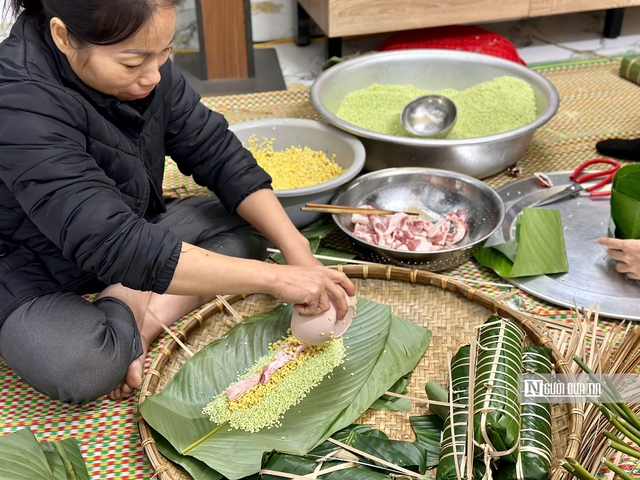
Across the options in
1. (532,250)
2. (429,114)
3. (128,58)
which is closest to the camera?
(128,58)

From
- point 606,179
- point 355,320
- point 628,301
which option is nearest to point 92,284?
point 355,320

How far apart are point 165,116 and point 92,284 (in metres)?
0.49

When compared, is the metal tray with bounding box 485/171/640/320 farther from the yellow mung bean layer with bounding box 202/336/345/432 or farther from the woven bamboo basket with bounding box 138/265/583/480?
the yellow mung bean layer with bounding box 202/336/345/432

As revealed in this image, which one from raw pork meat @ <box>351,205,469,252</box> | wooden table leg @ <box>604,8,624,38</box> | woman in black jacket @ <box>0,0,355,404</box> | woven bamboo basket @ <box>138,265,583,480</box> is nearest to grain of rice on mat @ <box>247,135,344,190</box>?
raw pork meat @ <box>351,205,469,252</box>

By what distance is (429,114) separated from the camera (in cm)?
269

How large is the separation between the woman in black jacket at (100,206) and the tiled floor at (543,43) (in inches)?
73.6

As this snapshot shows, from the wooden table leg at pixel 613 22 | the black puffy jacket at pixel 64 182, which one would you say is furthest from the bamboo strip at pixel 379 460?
the wooden table leg at pixel 613 22

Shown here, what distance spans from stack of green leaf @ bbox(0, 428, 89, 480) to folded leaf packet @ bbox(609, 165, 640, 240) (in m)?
1.59

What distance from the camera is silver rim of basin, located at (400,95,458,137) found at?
2650 millimetres

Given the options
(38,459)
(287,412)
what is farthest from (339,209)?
(38,459)

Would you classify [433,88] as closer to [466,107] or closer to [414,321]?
[466,107]

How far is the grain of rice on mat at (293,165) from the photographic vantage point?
7.65 feet

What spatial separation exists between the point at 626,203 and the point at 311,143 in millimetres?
1104

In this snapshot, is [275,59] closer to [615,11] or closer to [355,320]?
[615,11]
